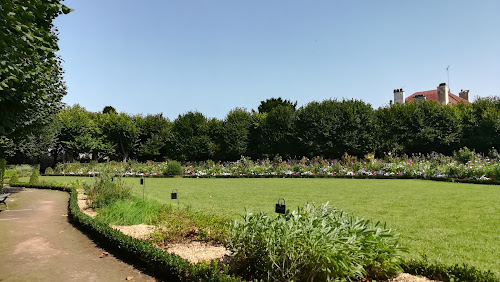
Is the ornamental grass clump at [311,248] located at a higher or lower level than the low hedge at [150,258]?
higher

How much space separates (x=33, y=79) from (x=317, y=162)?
17.8 meters

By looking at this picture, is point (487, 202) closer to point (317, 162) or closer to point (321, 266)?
point (321, 266)

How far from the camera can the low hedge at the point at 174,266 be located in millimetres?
3256

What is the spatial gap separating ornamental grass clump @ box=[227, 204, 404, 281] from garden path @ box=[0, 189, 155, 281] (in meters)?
1.64

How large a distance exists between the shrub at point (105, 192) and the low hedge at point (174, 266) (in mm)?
2591

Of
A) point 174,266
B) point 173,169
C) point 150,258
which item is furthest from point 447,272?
point 173,169

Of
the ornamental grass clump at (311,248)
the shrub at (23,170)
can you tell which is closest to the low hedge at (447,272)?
the ornamental grass clump at (311,248)

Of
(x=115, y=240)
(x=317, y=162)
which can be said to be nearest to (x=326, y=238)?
(x=115, y=240)

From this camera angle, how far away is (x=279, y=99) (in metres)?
46.6

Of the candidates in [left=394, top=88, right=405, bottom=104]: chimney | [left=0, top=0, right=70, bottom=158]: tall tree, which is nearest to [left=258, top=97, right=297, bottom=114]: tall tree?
[left=394, top=88, right=405, bottom=104]: chimney

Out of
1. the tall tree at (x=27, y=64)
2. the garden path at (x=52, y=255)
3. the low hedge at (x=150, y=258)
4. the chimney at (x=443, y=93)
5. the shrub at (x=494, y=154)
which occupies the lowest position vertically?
the garden path at (x=52, y=255)

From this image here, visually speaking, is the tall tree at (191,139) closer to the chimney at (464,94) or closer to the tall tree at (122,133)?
the tall tree at (122,133)

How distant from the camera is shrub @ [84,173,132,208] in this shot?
367 inches

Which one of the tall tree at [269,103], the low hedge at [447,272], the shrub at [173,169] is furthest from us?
the tall tree at [269,103]
